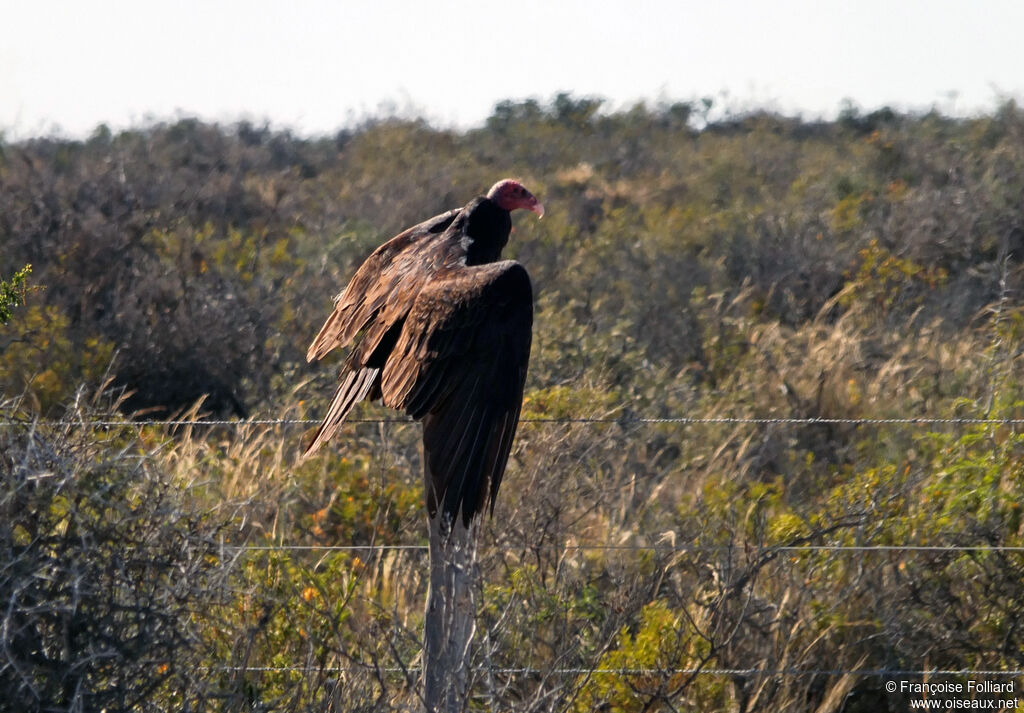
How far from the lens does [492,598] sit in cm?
390

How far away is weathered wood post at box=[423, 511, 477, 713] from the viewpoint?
8.76ft

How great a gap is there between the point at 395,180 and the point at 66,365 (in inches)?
289

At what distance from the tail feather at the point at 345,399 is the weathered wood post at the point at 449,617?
0.38 metres

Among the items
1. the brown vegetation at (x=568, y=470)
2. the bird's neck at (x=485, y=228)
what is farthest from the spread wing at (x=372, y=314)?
the brown vegetation at (x=568, y=470)

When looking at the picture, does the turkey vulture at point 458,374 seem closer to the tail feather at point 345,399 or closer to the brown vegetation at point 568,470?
the tail feather at point 345,399

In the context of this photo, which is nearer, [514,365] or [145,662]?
[145,662]

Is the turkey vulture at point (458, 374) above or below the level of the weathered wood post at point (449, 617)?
above

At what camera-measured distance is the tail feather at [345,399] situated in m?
3.12

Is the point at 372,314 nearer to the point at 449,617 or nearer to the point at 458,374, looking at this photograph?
the point at 458,374

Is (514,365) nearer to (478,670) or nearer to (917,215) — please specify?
(478,670)

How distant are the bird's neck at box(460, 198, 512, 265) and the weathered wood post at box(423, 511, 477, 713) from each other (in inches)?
36.6

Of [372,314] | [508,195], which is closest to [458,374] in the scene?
[372,314]

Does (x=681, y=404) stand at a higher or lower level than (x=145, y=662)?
lower

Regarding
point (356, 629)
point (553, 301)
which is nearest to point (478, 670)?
point (356, 629)
